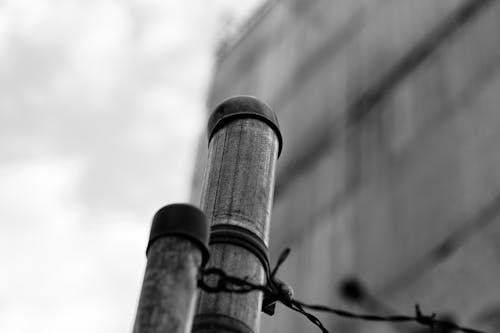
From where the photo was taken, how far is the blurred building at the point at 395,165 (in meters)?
7.68

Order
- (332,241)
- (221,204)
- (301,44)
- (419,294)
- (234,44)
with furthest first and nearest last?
(234,44), (301,44), (332,241), (419,294), (221,204)

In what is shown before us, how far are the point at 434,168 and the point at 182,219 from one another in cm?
687

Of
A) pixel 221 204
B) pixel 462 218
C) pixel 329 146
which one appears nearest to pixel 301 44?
pixel 329 146

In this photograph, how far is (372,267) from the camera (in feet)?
30.2

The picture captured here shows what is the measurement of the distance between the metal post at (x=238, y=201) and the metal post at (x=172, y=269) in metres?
0.22

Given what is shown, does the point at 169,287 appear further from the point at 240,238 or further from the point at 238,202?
the point at 238,202

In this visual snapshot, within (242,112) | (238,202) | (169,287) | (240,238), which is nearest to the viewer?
(169,287)

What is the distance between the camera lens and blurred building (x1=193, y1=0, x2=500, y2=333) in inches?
302

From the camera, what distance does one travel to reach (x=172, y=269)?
7.61ft

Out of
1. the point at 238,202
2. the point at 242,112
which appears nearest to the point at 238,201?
the point at 238,202

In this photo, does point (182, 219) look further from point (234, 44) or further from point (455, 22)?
point (234, 44)

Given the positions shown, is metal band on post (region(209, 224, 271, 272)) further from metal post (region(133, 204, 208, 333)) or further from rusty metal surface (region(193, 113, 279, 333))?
metal post (region(133, 204, 208, 333))

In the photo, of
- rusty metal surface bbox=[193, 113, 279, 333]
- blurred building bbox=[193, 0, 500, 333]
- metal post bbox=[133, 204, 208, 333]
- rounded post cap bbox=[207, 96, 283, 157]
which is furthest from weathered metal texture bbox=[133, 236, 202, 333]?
blurred building bbox=[193, 0, 500, 333]

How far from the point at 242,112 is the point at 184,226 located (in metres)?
0.94
